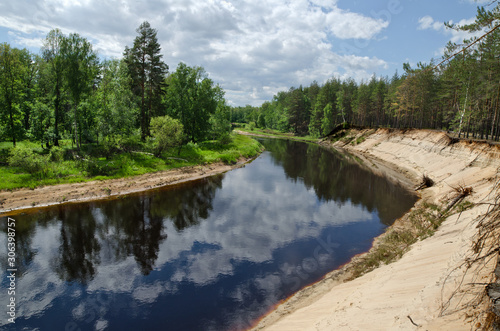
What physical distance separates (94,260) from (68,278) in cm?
204

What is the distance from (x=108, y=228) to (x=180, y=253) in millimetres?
7821

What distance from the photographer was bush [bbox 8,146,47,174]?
28141mm

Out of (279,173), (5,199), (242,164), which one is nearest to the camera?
(5,199)

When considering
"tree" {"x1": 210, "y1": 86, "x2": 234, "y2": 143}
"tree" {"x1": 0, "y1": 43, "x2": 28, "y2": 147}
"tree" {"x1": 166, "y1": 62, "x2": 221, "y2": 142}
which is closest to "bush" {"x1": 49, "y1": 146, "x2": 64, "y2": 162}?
"tree" {"x1": 0, "y1": 43, "x2": 28, "y2": 147}

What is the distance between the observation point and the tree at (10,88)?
3334 centimetres

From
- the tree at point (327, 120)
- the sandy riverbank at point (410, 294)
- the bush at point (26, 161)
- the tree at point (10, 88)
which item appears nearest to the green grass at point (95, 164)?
the bush at point (26, 161)

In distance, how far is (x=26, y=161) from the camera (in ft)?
93.5

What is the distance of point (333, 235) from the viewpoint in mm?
22734

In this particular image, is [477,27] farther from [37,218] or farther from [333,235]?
[37,218]

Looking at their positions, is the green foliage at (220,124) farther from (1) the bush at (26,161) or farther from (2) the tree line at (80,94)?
(1) the bush at (26,161)

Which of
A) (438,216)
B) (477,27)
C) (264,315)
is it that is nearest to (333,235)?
A: (438,216)

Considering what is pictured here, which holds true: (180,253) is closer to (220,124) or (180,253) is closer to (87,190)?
(87,190)

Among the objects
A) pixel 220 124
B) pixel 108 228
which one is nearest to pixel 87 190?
pixel 108 228

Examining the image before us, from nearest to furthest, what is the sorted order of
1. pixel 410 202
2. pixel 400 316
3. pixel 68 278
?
pixel 400 316 → pixel 68 278 → pixel 410 202
